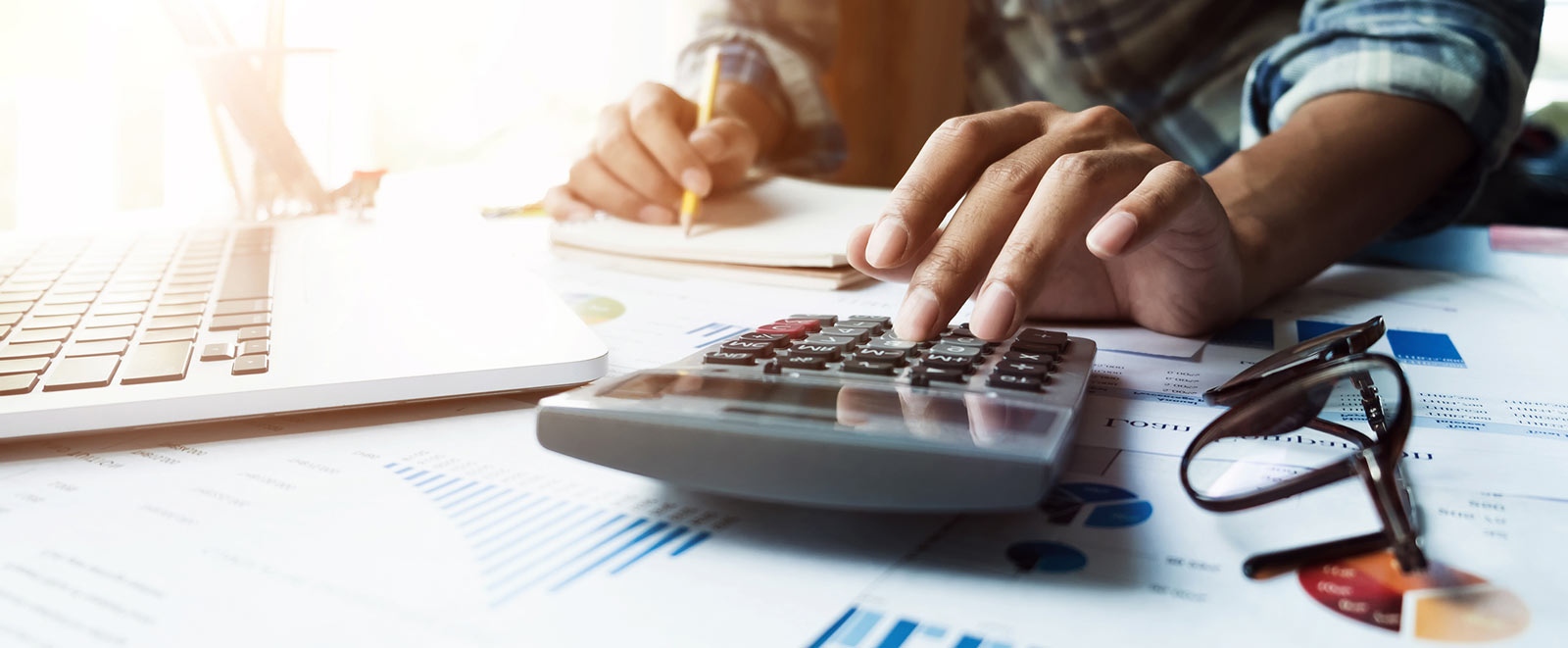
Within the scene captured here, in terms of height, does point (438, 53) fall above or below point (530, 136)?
above

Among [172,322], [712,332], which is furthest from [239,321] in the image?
[712,332]

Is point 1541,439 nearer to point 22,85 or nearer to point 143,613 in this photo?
point 143,613

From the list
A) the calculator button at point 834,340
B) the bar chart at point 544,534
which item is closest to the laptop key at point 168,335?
the bar chart at point 544,534

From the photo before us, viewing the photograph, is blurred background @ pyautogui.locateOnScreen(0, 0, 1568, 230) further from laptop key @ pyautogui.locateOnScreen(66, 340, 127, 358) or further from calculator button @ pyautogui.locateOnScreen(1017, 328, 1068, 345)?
calculator button @ pyautogui.locateOnScreen(1017, 328, 1068, 345)

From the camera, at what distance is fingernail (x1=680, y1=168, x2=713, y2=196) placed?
2.43 ft

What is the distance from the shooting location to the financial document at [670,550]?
22 cm

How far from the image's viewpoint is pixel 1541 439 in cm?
34

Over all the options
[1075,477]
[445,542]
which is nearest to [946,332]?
[1075,477]

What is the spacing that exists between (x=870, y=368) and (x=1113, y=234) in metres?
0.12

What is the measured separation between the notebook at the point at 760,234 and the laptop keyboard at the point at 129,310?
0.23 metres

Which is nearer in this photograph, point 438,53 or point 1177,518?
point 1177,518

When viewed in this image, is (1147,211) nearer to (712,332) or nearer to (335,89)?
(712,332)

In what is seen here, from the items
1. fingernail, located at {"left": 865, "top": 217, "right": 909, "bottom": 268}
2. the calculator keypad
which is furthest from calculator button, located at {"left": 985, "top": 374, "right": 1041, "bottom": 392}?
fingernail, located at {"left": 865, "top": 217, "right": 909, "bottom": 268}

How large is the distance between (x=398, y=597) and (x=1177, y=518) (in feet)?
0.68
